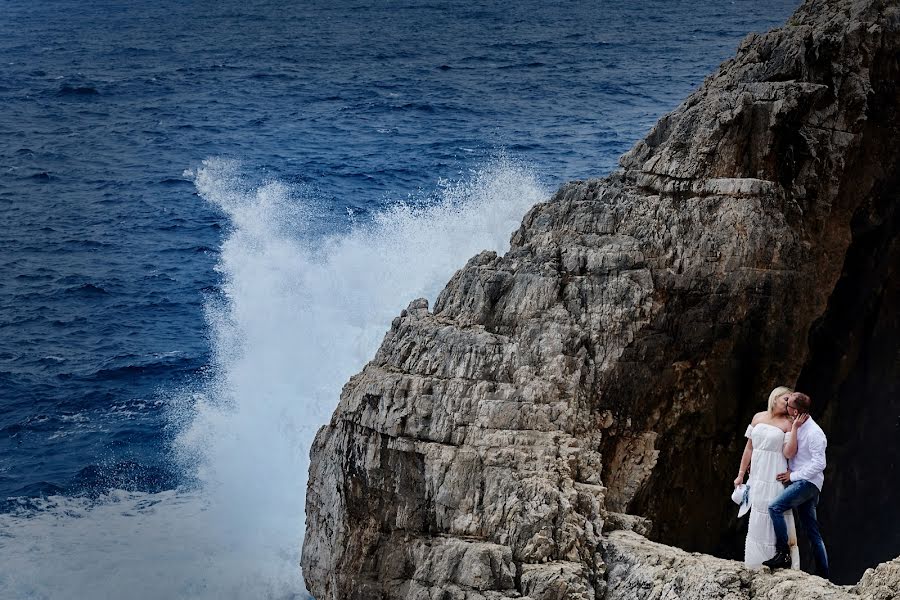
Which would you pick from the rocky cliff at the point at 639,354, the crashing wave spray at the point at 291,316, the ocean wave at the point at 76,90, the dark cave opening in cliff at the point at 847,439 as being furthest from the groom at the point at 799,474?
the ocean wave at the point at 76,90

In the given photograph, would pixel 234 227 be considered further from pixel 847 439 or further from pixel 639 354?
pixel 639 354

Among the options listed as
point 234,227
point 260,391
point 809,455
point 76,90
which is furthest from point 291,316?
point 76,90

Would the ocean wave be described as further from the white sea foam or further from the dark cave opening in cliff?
the dark cave opening in cliff

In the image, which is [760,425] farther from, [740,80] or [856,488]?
[856,488]

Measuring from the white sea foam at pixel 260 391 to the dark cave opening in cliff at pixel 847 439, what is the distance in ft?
31.2

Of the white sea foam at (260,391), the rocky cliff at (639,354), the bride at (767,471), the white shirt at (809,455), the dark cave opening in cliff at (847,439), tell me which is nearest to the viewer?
the white shirt at (809,455)

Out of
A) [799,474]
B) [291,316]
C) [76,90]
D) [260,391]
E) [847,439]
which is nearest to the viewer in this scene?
[799,474]

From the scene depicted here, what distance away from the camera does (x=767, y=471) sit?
32.8 ft

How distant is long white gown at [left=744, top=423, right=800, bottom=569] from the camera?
9922mm

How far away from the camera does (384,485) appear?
12.0 meters

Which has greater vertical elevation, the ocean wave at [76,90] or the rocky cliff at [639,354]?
the ocean wave at [76,90]

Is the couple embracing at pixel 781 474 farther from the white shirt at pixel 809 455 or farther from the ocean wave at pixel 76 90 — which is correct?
the ocean wave at pixel 76 90

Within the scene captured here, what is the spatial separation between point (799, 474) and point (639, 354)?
10.3 ft

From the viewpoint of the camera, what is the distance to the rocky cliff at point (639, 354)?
11062 millimetres
